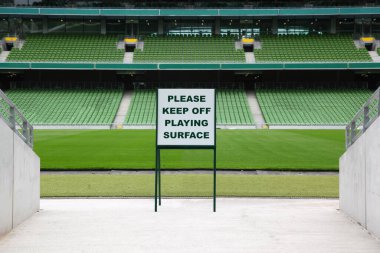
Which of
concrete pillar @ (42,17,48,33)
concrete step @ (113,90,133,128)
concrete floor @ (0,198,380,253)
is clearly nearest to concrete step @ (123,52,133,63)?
concrete step @ (113,90,133,128)

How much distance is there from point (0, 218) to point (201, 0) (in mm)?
62320

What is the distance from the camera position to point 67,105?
56469mm

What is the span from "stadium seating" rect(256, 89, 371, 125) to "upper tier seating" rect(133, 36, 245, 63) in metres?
6.25

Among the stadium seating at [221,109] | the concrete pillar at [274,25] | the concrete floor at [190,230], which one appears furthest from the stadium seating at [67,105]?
the concrete floor at [190,230]

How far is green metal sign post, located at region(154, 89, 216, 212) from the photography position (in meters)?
10.7

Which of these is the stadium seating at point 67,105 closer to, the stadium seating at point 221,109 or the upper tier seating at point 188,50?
the stadium seating at point 221,109

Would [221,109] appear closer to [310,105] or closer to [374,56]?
[310,105]

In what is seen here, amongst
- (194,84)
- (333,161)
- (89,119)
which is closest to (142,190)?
(333,161)

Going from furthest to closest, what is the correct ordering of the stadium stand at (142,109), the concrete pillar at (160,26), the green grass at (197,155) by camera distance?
the concrete pillar at (160,26)
the stadium stand at (142,109)
the green grass at (197,155)

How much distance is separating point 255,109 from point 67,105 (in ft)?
65.2

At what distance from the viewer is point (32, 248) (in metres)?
7.20

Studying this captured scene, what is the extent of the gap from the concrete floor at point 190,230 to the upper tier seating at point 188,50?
50318 millimetres

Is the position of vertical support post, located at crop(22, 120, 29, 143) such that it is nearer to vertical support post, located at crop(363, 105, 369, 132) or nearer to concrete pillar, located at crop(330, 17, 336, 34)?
vertical support post, located at crop(363, 105, 369, 132)

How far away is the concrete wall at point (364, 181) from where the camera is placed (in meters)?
8.02
